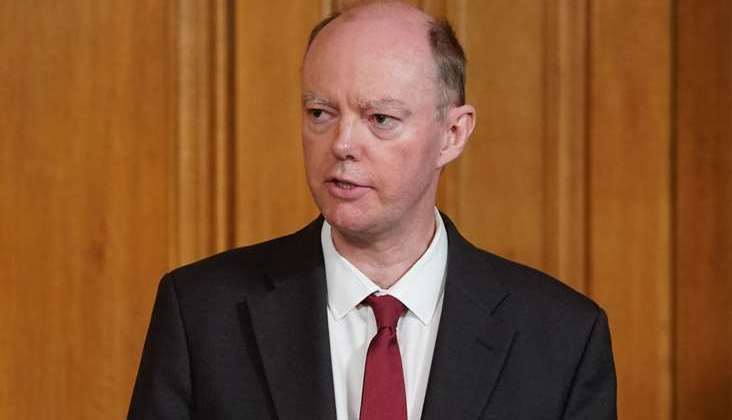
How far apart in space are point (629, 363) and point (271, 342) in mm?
921

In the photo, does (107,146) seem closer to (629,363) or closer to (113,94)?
(113,94)

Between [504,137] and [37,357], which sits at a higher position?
[504,137]

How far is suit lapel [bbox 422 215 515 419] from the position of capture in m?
1.95

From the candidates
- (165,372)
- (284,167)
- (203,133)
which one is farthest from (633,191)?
(165,372)

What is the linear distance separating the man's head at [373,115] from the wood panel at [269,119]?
57 centimetres

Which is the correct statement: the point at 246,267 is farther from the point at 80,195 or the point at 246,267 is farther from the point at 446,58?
the point at 80,195

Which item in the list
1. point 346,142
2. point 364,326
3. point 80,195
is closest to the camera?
point 346,142

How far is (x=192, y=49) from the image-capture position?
100 inches

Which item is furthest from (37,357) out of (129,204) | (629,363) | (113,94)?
(629,363)

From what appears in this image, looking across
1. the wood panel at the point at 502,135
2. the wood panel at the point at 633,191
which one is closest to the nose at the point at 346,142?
the wood panel at the point at 502,135

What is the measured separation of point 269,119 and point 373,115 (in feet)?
2.24

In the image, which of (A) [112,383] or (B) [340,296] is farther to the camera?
(A) [112,383]

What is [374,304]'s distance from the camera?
1.99 meters

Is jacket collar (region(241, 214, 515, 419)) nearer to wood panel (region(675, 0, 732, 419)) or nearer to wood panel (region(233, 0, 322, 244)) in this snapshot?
wood panel (region(233, 0, 322, 244))
